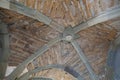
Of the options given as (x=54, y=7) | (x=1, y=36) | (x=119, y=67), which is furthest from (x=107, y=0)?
(x=1, y=36)

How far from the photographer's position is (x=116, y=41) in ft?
14.1

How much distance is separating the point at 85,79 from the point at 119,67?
0.64 metres

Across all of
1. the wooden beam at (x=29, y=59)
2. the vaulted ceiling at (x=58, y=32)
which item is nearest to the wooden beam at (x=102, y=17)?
the vaulted ceiling at (x=58, y=32)

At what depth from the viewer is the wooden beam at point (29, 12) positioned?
335 cm

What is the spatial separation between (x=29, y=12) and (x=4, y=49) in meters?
0.75

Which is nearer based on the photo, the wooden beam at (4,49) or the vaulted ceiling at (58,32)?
the vaulted ceiling at (58,32)

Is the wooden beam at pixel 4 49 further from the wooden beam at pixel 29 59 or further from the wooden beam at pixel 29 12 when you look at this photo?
the wooden beam at pixel 29 12

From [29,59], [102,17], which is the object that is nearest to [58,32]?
[29,59]

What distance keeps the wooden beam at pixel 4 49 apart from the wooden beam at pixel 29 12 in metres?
0.42

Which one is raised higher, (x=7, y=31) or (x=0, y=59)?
(x=7, y=31)

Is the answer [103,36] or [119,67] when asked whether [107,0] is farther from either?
[119,67]

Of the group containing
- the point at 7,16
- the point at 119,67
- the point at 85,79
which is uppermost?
the point at 7,16

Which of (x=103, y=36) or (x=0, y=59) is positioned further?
(x=103, y=36)

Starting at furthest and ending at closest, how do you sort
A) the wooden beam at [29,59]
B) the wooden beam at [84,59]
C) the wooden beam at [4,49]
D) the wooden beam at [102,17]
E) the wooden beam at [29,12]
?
1. the wooden beam at [84,59]
2. the wooden beam at [29,59]
3. the wooden beam at [4,49]
4. the wooden beam at [102,17]
5. the wooden beam at [29,12]
